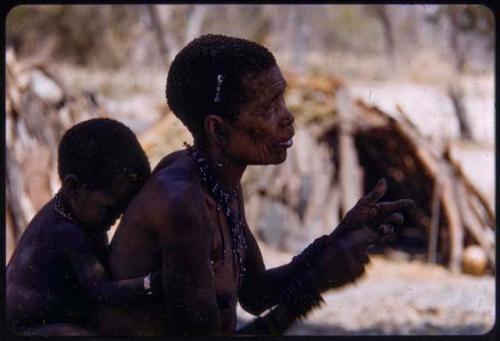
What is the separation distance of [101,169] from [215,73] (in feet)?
1.56

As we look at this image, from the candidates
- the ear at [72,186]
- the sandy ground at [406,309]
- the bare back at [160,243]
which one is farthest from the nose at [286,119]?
the sandy ground at [406,309]

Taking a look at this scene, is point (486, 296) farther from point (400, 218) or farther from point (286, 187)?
point (400, 218)

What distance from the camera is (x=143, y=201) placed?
6.84 ft

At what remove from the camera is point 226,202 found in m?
2.24

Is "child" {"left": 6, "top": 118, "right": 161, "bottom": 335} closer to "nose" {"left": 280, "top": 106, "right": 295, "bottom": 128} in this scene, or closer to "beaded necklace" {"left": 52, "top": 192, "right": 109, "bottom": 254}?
"beaded necklace" {"left": 52, "top": 192, "right": 109, "bottom": 254}

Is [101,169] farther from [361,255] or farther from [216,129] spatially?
[361,255]

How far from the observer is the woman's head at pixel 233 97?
81.2 inches

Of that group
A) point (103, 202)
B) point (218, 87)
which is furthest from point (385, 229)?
point (103, 202)

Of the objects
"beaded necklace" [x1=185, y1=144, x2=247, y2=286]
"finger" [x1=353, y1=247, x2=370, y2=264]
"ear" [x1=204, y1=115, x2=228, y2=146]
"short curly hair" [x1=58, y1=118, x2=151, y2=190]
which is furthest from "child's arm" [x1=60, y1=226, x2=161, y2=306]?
"finger" [x1=353, y1=247, x2=370, y2=264]

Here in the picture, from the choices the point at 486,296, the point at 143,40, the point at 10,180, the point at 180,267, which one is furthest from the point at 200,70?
the point at 143,40

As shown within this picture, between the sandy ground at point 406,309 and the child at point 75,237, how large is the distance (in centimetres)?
355

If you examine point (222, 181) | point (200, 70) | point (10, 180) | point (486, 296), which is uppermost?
point (200, 70)

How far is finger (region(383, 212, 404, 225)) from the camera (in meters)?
2.27

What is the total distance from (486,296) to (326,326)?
1.92 m
